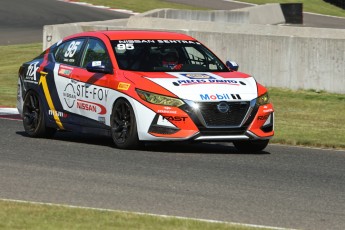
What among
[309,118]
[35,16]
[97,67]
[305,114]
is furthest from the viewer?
[35,16]

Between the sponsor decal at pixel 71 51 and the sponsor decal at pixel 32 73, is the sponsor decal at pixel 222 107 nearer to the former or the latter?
the sponsor decal at pixel 71 51

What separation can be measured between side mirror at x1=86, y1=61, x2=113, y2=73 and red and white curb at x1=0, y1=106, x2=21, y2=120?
4.20 meters

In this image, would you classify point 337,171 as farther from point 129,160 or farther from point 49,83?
point 49,83

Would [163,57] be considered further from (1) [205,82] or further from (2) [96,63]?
(1) [205,82]

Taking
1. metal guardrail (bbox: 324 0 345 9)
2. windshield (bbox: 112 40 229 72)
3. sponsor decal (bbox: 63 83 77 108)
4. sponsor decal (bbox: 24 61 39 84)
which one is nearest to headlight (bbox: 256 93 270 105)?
windshield (bbox: 112 40 229 72)

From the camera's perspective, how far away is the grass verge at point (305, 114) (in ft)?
51.4

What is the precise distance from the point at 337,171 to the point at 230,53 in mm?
11223

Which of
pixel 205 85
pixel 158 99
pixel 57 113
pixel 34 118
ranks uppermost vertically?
pixel 205 85

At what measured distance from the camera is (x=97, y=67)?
45.8 ft

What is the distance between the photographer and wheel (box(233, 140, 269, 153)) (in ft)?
45.6

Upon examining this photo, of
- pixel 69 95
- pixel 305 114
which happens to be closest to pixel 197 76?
pixel 69 95

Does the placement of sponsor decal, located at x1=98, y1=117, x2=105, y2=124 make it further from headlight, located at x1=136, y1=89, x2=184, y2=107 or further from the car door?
headlight, located at x1=136, y1=89, x2=184, y2=107

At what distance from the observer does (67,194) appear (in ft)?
32.8

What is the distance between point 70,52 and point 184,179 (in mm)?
4317
